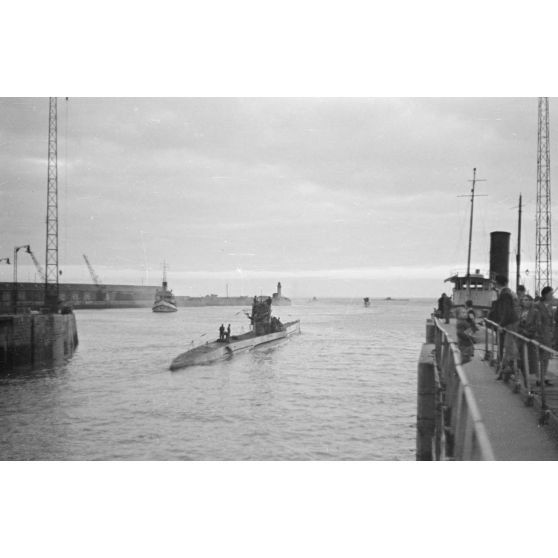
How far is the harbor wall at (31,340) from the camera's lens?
20.7 metres

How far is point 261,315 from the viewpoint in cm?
3519

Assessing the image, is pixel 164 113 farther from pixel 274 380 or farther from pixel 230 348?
pixel 230 348

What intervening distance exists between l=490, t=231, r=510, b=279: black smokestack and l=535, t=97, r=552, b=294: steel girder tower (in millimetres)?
10693

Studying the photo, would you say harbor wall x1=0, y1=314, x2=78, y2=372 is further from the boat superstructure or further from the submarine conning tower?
the boat superstructure

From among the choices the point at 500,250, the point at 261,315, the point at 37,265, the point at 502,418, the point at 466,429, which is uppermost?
the point at 500,250

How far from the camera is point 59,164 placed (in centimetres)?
1173

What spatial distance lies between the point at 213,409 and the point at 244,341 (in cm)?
1443

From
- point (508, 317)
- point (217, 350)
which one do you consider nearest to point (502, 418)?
point (508, 317)

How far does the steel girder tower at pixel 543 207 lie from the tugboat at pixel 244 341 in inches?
678

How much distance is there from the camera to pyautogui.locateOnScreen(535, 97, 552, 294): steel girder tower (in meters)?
9.20

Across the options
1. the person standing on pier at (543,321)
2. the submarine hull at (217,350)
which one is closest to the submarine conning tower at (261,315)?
the submarine hull at (217,350)

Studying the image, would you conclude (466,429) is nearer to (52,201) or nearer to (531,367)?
(531,367)

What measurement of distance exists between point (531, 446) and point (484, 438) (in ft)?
3.13
